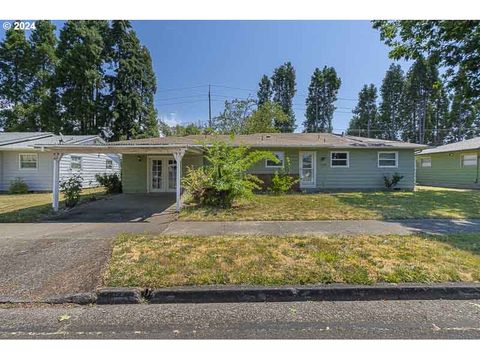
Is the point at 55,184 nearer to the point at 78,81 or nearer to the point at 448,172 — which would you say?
the point at 78,81

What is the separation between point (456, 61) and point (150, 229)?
15598mm

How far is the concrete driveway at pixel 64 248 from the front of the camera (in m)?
3.91

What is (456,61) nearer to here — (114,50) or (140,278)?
(140,278)

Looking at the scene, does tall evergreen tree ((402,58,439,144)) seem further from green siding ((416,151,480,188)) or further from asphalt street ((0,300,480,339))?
asphalt street ((0,300,480,339))

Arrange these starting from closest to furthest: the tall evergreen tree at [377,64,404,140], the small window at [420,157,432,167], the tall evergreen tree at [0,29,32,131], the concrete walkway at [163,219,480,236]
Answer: the concrete walkway at [163,219,480,236] → the small window at [420,157,432,167] → the tall evergreen tree at [0,29,32,131] → the tall evergreen tree at [377,64,404,140]

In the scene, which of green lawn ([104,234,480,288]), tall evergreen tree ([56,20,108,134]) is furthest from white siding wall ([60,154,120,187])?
green lawn ([104,234,480,288])

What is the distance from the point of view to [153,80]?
30.7 meters

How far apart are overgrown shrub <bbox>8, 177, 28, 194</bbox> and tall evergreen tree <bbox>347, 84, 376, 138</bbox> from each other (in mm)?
42097

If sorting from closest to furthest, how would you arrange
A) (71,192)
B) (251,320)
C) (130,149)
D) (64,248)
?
(251,320) → (64,248) → (130,149) → (71,192)

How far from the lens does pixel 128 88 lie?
27938 mm

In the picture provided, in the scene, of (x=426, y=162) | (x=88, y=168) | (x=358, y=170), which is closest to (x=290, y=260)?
(x=358, y=170)

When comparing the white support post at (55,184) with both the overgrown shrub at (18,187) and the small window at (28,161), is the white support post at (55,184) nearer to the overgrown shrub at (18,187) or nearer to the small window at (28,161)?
the overgrown shrub at (18,187)

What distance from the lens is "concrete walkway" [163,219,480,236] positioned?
6457mm

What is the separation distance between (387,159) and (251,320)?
49.2 feet
